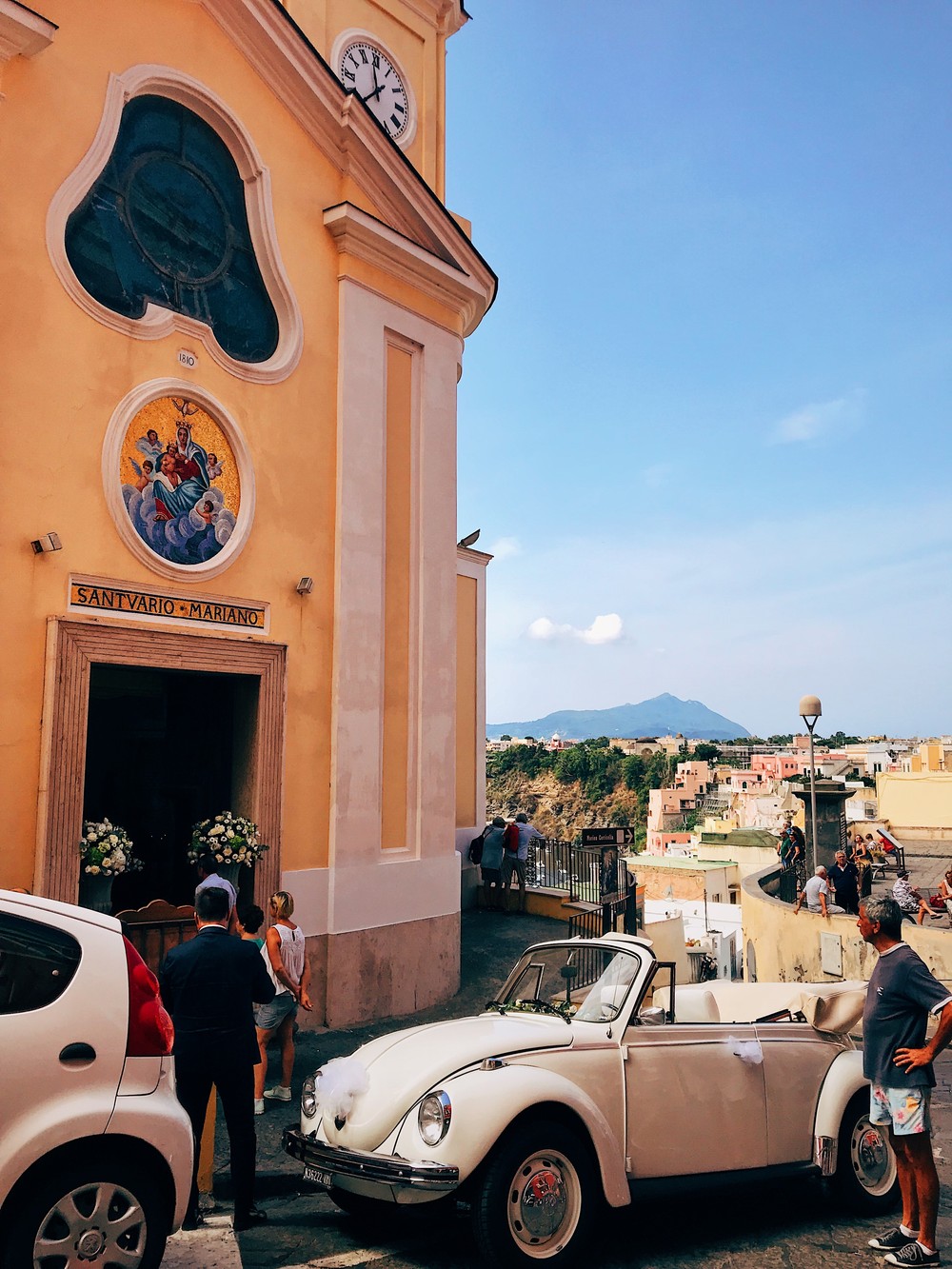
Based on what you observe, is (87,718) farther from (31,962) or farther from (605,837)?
(605,837)

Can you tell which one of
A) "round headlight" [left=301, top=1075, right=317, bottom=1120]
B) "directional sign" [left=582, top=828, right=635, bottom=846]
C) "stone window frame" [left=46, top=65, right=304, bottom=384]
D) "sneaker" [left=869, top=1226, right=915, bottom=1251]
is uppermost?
"stone window frame" [left=46, top=65, right=304, bottom=384]

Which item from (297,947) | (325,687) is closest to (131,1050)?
(297,947)

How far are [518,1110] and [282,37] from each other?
11.5m

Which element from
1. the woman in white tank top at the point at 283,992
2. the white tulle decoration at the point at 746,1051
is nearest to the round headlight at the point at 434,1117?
the white tulle decoration at the point at 746,1051

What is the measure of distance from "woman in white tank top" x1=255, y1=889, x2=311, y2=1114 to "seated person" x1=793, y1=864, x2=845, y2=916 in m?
10.7

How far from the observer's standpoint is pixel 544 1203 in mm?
4945

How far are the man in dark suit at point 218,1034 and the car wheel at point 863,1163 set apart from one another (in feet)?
10.6

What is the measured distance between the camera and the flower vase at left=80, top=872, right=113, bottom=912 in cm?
925

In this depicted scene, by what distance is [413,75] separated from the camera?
1540 centimetres

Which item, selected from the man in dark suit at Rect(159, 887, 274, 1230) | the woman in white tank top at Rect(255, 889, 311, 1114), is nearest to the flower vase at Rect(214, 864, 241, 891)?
the woman in white tank top at Rect(255, 889, 311, 1114)

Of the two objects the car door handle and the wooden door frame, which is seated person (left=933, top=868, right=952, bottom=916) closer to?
the wooden door frame

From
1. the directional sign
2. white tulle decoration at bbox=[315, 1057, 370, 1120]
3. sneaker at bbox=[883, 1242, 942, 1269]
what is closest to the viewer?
sneaker at bbox=[883, 1242, 942, 1269]

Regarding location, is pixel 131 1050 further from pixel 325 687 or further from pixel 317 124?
pixel 317 124

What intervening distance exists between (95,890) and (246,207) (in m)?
7.42
